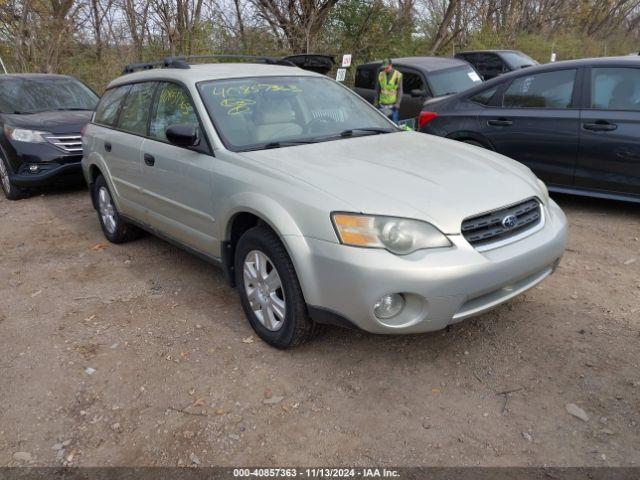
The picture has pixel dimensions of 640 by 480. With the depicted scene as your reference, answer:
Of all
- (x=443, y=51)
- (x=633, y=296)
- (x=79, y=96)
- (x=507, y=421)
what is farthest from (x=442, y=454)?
(x=443, y=51)

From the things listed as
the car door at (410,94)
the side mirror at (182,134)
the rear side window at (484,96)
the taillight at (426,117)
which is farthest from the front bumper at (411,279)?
the car door at (410,94)

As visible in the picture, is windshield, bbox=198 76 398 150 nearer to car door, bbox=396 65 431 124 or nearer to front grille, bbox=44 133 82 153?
front grille, bbox=44 133 82 153

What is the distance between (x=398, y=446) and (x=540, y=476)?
60 centimetres

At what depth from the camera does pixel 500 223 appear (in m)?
2.90

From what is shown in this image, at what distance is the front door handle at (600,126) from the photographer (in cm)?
502

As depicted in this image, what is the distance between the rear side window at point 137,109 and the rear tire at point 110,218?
0.79 m

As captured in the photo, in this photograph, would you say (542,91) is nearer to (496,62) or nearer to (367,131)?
(367,131)

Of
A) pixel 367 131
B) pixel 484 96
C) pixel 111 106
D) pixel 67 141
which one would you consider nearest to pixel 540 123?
pixel 484 96

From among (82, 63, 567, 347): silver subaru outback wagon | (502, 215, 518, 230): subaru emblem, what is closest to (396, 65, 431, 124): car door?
(82, 63, 567, 347): silver subaru outback wagon

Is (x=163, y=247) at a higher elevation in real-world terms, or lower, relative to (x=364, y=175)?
lower

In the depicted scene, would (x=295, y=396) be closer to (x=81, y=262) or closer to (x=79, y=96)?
(x=81, y=262)

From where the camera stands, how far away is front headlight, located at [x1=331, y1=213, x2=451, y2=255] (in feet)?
8.68

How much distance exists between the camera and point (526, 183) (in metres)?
3.27

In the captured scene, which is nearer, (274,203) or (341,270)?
(341,270)
